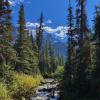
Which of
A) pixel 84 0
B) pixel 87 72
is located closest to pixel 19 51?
pixel 84 0

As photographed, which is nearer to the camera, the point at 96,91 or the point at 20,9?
the point at 96,91

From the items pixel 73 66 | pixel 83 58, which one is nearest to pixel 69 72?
pixel 73 66

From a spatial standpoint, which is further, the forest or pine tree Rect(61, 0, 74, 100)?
pine tree Rect(61, 0, 74, 100)

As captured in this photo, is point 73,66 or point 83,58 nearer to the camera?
point 83,58

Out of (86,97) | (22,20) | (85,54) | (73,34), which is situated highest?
(22,20)

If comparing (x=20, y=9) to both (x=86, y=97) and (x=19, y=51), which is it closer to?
(x=19, y=51)

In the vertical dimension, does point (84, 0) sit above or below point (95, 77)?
above

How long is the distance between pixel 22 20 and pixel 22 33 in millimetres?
4469

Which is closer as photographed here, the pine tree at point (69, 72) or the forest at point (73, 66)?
the forest at point (73, 66)

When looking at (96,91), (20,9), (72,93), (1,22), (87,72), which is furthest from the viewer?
(20,9)

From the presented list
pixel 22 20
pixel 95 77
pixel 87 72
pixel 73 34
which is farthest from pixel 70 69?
pixel 22 20

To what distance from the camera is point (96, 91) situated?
30.1 metres

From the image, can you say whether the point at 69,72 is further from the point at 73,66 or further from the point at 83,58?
the point at 83,58

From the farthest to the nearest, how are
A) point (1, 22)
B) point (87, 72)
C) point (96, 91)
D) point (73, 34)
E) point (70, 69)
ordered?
point (73, 34), point (70, 69), point (1, 22), point (87, 72), point (96, 91)
